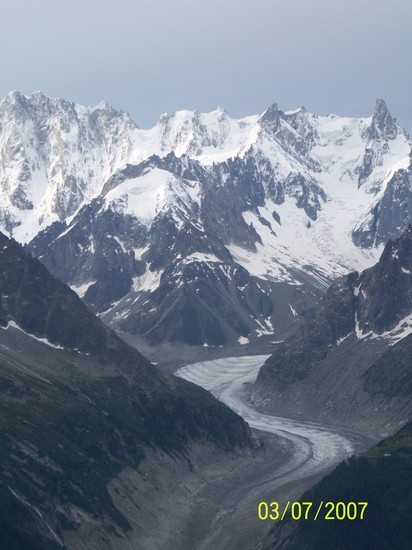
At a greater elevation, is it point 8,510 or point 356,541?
point 8,510

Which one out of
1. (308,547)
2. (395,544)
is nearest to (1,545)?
(308,547)

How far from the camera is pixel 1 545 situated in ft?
578

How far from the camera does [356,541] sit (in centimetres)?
19900

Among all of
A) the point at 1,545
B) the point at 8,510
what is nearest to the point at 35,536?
the point at 8,510

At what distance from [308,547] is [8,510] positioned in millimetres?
47522

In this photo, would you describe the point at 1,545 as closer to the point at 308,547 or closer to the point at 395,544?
the point at 308,547

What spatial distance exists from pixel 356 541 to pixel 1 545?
5700 cm

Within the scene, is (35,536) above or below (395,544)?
above

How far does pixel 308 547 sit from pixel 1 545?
167 feet

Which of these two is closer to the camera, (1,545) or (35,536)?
(1,545)

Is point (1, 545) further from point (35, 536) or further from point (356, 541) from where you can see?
point (356, 541)

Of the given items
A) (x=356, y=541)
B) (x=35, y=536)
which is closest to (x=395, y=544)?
(x=356, y=541)

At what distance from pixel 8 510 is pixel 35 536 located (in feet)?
20.5

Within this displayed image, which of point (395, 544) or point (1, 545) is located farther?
point (395, 544)
